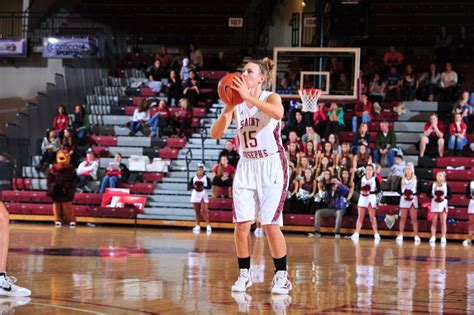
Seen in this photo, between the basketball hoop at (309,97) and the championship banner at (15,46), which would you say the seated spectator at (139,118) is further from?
the basketball hoop at (309,97)

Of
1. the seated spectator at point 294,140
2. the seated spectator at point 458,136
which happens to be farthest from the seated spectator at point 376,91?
the seated spectator at point 294,140

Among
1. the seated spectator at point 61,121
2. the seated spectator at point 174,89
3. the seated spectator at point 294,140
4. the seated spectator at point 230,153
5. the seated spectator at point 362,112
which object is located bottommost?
the seated spectator at point 230,153

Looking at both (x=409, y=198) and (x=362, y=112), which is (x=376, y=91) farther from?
(x=409, y=198)

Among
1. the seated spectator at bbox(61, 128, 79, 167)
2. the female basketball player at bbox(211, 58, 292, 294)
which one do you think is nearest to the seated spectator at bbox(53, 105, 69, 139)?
the seated spectator at bbox(61, 128, 79, 167)

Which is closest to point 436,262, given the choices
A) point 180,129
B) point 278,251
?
point 278,251

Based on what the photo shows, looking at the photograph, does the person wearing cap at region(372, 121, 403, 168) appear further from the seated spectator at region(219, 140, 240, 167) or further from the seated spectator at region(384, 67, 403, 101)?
the seated spectator at region(219, 140, 240, 167)

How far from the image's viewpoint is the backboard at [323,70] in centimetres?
1927

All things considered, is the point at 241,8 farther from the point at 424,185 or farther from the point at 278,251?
the point at 278,251

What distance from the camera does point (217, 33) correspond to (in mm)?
27719

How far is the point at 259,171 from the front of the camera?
773 cm

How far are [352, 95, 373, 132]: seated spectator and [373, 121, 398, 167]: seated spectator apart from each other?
0.95m

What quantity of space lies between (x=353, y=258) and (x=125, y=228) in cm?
843

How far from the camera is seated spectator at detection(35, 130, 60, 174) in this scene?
22.2 meters

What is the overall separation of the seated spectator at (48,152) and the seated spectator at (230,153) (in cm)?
442
